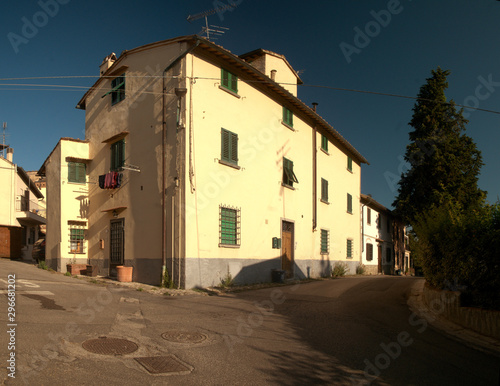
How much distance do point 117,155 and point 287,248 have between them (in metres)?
8.28

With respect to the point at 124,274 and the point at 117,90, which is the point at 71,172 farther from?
the point at 124,274

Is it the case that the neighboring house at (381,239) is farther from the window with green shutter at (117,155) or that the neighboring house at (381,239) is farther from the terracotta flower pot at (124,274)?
the terracotta flower pot at (124,274)

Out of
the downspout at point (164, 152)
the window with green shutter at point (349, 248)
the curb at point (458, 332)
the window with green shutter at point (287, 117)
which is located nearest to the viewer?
the curb at point (458, 332)

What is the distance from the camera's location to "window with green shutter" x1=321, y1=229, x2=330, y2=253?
22.7 meters

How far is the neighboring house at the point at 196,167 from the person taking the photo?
45.1 feet

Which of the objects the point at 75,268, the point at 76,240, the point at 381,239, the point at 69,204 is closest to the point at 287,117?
the point at 69,204

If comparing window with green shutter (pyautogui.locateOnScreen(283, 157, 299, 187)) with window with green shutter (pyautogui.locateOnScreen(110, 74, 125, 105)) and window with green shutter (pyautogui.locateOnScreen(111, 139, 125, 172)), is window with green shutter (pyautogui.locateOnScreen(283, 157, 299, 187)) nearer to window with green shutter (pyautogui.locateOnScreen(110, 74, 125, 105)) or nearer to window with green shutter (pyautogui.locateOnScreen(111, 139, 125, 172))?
window with green shutter (pyautogui.locateOnScreen(111, 139, 125, 172))

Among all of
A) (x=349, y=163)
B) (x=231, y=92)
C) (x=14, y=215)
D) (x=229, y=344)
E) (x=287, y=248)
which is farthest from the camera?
(x=14, y=215)

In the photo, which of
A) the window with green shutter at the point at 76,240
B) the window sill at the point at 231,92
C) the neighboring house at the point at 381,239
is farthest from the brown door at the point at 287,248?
the neighboring house at the point at 381,239

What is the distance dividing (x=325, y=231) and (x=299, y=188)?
426cm

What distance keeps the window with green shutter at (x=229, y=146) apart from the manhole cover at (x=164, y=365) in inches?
393

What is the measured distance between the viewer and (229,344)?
642 cm

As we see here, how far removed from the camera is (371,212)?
33688 mm

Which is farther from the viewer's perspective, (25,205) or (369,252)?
(369,252)
